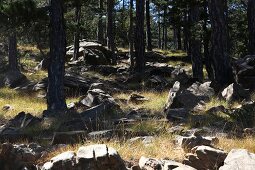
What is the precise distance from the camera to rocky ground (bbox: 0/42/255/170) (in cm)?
541

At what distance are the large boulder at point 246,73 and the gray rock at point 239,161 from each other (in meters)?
8.27

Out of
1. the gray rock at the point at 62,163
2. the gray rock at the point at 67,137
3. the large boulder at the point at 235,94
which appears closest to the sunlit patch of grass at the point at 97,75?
the large boulder at the point at 235,94

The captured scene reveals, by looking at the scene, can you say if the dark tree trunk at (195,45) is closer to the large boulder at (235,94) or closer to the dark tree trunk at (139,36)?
the dark tree trunk at (139,36)

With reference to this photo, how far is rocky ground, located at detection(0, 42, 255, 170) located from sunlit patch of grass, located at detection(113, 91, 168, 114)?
0.09ft

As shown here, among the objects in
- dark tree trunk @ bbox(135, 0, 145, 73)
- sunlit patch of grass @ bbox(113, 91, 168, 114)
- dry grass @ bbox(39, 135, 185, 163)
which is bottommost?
sunlit patch of grass @ bbox(113, 91, 168, 114)

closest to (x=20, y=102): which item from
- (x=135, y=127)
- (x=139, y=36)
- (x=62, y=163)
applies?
(x=139, y=36)

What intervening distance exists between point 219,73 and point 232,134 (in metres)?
5.93

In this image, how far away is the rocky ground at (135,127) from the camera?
5406 mm

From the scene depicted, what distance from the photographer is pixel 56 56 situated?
38.6 feet

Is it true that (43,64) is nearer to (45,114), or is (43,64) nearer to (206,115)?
(45,114)

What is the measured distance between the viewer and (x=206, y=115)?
380 inches

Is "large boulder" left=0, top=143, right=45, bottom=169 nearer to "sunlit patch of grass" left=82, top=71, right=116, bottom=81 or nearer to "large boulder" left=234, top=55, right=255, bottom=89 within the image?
"large boulder" left=234, top=55, right=255, bottom=89

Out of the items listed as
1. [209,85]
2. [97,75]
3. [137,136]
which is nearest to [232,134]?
[137,136]

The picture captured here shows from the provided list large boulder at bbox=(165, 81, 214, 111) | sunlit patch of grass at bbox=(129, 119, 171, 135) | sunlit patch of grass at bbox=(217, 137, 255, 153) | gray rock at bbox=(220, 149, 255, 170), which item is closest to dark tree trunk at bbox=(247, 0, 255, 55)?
large boulder at bbox=(165, 81, 214, 111)
